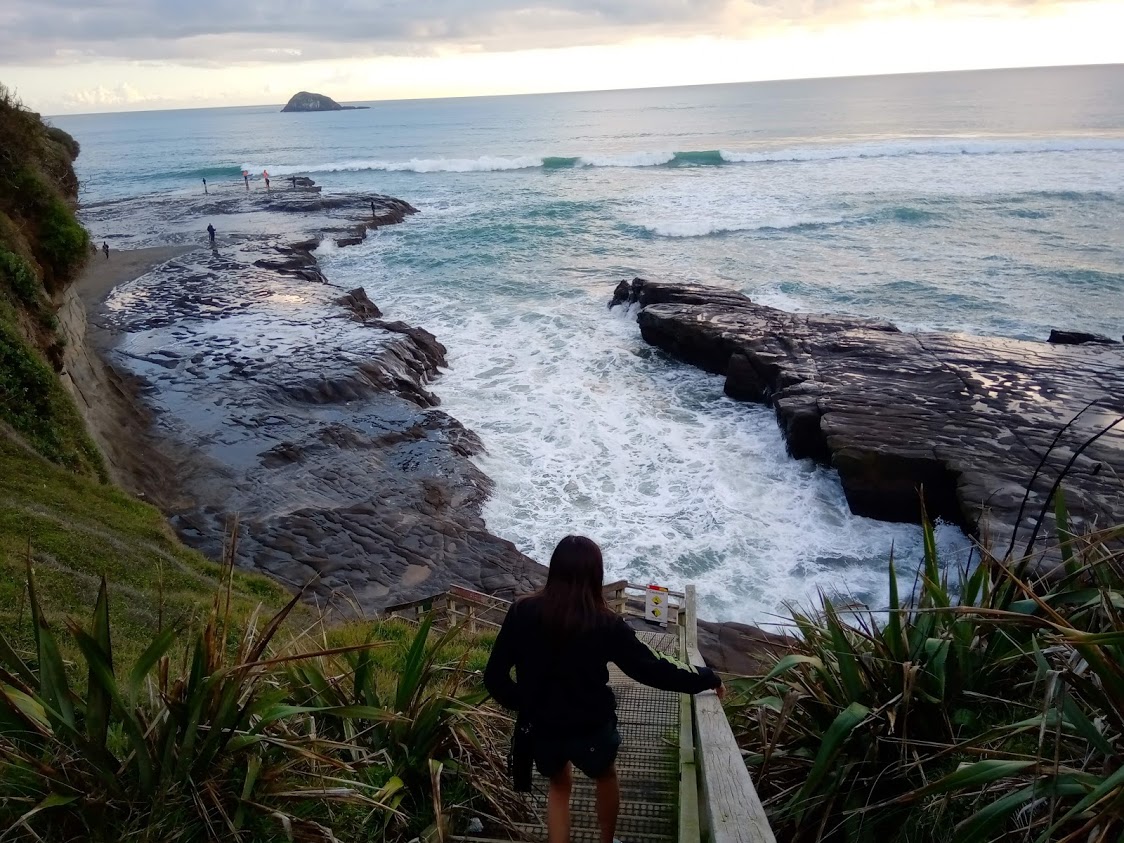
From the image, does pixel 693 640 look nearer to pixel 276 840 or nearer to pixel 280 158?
pixel 276 840

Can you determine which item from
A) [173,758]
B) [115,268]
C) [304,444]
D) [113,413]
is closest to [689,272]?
[304,444]

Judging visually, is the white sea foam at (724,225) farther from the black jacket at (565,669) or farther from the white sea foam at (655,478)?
the black jacket at (565,669)

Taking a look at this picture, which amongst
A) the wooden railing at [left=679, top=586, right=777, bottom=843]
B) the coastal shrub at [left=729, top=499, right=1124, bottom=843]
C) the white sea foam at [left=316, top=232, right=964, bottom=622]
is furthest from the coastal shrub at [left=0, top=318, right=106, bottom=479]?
the coastal shrub at [left=729, top=499, right=1124, bottom=843]

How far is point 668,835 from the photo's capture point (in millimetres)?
3705

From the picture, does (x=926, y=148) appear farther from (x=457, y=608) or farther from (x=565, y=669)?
(x=565, y=669)

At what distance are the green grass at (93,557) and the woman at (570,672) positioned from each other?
10.3ft

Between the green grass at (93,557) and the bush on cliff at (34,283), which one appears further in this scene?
the bush on cliff at (34,283)

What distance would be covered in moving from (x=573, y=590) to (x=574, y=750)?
2.49 feet

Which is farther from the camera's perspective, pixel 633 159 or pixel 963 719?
pixel 633 159

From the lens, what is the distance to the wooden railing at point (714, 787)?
2.85 m

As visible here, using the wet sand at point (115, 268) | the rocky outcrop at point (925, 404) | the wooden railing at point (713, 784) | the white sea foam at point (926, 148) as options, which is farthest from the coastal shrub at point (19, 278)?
the white sea foam at point (926, 148)

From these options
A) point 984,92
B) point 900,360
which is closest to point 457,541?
point 900,360

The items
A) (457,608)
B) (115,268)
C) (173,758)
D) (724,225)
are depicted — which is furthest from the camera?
(724,225)

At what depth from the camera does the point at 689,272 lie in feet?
96.8
